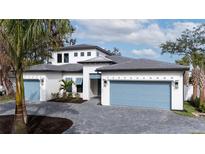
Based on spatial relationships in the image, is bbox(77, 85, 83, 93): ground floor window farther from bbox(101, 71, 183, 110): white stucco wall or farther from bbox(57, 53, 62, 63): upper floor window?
bbox(57, 53, 62, 63): upper floor window

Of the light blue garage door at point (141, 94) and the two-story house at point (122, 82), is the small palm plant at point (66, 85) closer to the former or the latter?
the two-story house at point (122, 82)

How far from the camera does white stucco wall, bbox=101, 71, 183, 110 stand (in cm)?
1733

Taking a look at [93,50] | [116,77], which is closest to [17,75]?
[116,77]

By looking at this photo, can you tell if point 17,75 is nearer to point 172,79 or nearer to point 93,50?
point 172,79

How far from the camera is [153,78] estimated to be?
18344 millimetres

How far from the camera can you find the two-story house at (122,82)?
17.7m

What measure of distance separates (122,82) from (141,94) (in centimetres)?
227

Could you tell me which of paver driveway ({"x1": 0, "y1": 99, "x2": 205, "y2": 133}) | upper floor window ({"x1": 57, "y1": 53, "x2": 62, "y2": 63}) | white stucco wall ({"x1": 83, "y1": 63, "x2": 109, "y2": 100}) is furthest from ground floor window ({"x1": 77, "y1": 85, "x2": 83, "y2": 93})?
paver driveway ({"x1": 0, "y1": 99, "x2": 205, "y2": 133})

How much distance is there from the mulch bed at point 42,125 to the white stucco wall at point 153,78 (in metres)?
7.52

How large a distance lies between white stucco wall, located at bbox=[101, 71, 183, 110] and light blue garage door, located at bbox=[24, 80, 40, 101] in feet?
28.3

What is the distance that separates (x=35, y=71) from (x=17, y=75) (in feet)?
46.3

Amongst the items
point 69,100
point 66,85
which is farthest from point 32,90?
point 69,100

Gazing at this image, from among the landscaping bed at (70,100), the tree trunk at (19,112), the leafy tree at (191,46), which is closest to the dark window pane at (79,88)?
the landscaping bed at (70,100)

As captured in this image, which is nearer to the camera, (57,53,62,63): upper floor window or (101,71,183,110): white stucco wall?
(101,71,183,110): white stucco wall
